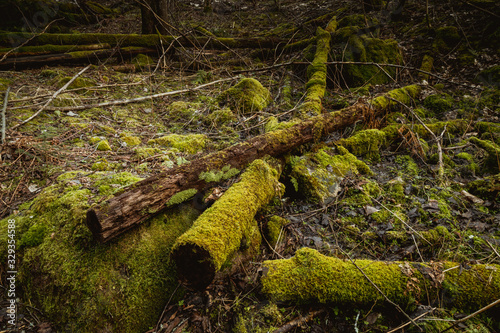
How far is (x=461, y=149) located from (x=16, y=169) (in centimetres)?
719

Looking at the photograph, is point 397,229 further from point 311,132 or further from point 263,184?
point 311,132

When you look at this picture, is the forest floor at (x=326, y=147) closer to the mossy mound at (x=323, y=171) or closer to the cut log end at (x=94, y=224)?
the mossy mound at (x=323, y=171)

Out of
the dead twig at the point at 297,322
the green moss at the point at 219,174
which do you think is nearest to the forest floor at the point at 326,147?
the dead twig at the point at 297,322

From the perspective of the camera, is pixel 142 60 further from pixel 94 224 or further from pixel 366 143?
pixel 94 224

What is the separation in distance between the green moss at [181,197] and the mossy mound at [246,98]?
329 centimetres

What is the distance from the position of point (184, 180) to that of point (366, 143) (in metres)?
3.57

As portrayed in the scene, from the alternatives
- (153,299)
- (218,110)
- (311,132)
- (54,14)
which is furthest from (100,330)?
(54,14)

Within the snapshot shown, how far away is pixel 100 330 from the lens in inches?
76.5

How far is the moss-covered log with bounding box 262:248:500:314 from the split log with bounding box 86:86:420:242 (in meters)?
1.20

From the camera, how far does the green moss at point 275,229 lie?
2.75 m

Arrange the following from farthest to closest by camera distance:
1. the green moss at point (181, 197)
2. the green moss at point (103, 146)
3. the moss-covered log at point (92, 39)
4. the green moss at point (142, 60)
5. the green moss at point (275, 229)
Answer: the green moss at point (142, 60) < the moss-covered log at point (92, 39) < the green moss at point (103, 146) < the green moss at point (275, 229) < the green moss at point (181, 197)

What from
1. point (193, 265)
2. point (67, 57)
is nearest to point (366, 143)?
point (193, 265)

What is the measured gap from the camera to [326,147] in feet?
13.7

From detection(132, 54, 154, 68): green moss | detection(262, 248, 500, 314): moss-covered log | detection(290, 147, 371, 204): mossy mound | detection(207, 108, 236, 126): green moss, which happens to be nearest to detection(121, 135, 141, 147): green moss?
detection(207, 108, 236, 126): green moss
